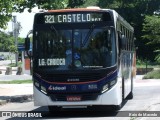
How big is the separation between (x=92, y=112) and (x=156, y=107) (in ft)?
7.11

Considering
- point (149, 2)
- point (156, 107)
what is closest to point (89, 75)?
point (156, 107)

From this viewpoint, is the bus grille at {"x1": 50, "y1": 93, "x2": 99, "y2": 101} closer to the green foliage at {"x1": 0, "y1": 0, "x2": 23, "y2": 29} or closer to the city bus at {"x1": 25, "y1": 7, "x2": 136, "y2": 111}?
the city bus at {"x1": 25, "y1": 7, "x2": 136, "y2": 111}

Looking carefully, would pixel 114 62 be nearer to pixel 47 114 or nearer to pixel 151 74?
pixel 47 114

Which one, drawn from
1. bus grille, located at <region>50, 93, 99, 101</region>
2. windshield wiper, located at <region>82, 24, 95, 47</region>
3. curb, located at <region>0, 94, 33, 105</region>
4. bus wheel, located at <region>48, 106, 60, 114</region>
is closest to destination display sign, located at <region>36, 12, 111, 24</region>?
windshield wiper, located at <region>82, 24, 95, 47</region>

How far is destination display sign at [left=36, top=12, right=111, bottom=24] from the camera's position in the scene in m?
15.7

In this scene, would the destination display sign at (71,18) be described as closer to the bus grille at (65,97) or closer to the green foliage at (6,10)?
the bus grille at (65,97)

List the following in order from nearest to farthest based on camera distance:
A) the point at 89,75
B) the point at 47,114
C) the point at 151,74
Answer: the point at 89,75 → the point at 47,114 → the point at 151,74

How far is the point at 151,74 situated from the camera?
42125mm

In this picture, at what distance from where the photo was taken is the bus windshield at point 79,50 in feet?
50.5

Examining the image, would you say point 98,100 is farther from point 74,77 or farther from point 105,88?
point 74,77

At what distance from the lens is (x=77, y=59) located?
15.4 m

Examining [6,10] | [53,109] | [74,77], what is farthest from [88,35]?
[6,10]

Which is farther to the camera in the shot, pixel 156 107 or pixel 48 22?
pixel 156 107

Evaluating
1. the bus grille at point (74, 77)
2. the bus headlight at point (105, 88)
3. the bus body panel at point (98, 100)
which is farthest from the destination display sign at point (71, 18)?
the bus body panel at point (98, 100)
